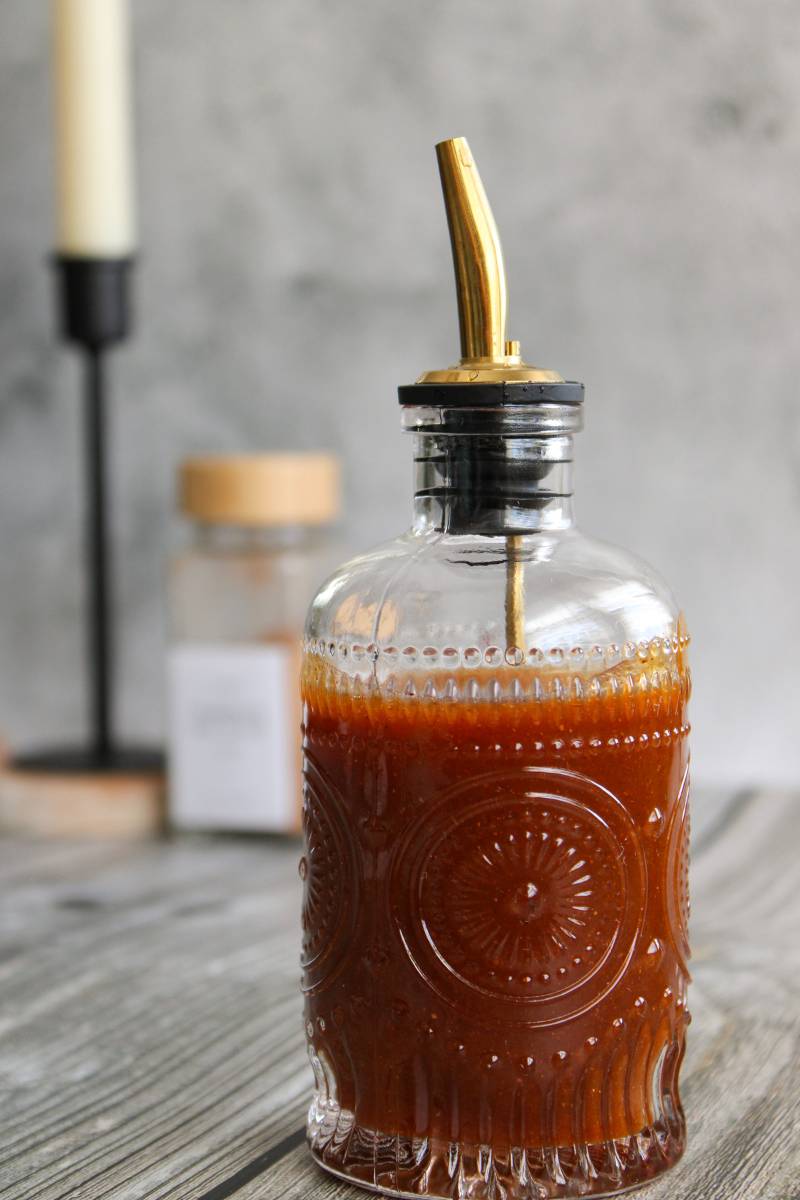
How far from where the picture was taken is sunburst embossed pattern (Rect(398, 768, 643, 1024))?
1.57 feet

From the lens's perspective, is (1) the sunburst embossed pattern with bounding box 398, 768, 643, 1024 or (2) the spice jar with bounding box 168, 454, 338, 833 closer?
(1) the sunburst embossed pattern with bounding box 398, 768, 643, 1024

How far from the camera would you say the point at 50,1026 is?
2.26 ft

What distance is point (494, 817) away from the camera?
0.48 m

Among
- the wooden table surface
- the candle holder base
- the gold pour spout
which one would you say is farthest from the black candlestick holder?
the gold pour spout

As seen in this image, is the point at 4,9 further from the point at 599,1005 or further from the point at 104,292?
the point at 599,1005

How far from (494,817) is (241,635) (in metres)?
0.58

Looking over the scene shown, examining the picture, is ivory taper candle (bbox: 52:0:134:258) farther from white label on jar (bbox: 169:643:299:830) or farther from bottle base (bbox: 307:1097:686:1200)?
bottle base (bbox: 307:1097:686:1200)

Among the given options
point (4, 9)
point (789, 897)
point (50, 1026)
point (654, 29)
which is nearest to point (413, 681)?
point (50, 1026)

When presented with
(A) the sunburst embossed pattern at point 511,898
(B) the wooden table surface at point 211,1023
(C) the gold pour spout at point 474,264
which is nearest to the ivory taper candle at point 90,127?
(B) the wooden table surface at point 211,1023

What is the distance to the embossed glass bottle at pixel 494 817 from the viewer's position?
48cm

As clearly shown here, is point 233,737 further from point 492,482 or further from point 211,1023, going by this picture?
point 492,482

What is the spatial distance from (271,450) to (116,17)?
35cm

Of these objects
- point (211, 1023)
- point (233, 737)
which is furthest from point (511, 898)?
point (233, 737)

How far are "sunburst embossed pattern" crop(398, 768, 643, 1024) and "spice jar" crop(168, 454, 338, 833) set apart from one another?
538 millimetres
